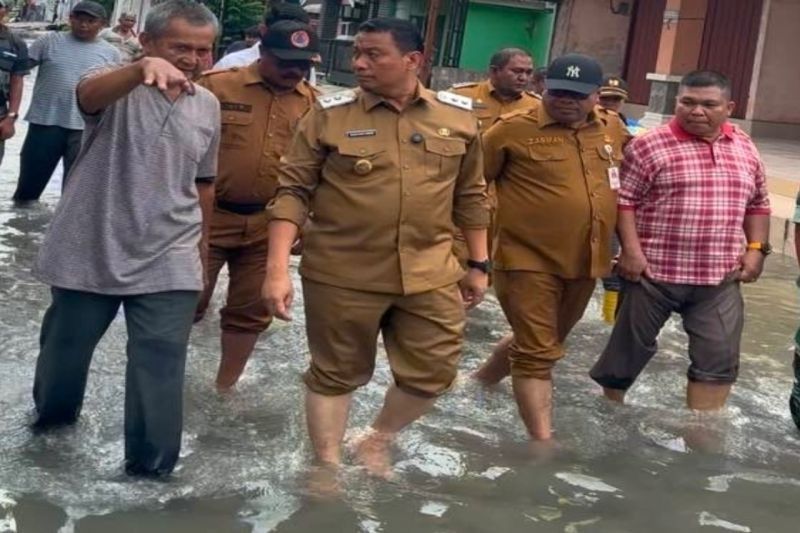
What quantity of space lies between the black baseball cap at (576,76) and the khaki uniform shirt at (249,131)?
1.11 metres

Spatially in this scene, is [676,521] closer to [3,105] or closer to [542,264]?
[542,264]

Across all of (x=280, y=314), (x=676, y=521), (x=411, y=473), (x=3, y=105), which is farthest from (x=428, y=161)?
(x=3, y=105)

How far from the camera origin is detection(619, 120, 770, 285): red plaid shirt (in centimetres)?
614

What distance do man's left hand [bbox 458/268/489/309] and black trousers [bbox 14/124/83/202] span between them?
6.42 m

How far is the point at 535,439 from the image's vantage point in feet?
19.6

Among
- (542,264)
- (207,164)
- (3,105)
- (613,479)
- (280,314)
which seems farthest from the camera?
(3,105)

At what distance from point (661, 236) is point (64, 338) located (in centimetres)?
281

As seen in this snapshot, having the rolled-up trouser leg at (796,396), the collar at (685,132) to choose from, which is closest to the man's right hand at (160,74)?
the collar at (685,132)

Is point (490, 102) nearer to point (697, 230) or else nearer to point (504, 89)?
point (504, 89)

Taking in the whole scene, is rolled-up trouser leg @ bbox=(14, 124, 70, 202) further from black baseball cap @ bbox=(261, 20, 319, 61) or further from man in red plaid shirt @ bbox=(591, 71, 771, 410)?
man in red plaid shirt @ bbox=(591, 71, 771, 410)

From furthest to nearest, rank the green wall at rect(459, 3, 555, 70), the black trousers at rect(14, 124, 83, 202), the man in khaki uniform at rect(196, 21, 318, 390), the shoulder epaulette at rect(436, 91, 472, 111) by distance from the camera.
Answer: the green wall at rect(459, 3, 555, 70)
the black trousers at rect(14, 124, 83, 202)
the man in khaki uniform at rect(196, 21, 318, 390)
the shoulder epaulette at rect(436, 91, 472, 111)

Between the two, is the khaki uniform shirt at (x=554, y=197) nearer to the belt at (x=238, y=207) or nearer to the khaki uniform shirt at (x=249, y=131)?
the khaki uniform shirt at (x=249, y=131)

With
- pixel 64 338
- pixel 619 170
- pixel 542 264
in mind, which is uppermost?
pixel 619 170

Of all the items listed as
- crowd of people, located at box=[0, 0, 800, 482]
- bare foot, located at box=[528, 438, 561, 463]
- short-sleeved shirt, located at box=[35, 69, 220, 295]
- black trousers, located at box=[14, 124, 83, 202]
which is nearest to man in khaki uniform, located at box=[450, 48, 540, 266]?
crowd of people, located at box=[0, 0, 800, 482]
